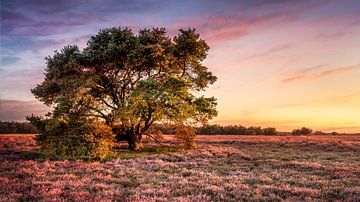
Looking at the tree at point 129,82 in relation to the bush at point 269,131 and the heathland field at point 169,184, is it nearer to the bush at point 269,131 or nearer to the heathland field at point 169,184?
the heathland field at point 169,184

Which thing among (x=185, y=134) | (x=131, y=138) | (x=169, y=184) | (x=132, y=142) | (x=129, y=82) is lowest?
(x=169, y=184)

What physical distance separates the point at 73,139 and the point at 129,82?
1076 cm

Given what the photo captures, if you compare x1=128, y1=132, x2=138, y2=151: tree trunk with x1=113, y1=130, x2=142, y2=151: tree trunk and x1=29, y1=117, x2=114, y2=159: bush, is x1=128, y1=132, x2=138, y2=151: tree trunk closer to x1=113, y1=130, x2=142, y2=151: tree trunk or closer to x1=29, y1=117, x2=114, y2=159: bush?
x1=113, y1=130, x2=142, y2=151: tree trunk

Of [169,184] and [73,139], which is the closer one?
[169,184]

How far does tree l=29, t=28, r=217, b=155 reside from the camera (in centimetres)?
3572

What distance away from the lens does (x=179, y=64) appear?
1641 inches

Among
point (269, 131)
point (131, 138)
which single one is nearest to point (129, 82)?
point (131, 138)

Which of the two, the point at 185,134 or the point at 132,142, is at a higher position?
the point at 185,134

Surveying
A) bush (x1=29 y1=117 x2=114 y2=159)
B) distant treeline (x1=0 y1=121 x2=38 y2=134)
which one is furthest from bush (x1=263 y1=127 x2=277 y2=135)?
bush (x1=29 y1=117 x2=114 y2=159)

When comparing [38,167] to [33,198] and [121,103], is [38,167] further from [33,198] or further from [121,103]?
[121,103]

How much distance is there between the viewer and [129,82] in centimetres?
4038

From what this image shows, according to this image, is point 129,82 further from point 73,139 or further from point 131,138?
point 73,139

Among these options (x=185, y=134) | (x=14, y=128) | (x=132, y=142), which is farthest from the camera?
(x=14, y=128)

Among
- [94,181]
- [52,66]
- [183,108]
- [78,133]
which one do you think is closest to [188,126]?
[183,108]
